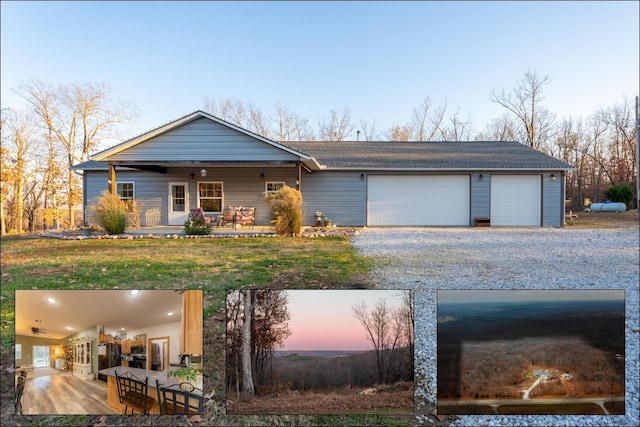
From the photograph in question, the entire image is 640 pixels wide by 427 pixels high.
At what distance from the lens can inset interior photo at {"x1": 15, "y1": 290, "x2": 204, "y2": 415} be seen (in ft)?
6.16

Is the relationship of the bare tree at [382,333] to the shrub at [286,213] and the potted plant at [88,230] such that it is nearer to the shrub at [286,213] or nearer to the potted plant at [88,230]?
the shrub at [286,213]

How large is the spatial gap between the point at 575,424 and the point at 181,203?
1223 centimetres

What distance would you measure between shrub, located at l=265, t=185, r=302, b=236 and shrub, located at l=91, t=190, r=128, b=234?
12.6 ft

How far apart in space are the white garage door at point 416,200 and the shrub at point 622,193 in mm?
4280

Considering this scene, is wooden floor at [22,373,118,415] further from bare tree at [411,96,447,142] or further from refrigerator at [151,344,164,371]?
bare tree at [411,96,447,142]

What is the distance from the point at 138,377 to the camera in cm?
188

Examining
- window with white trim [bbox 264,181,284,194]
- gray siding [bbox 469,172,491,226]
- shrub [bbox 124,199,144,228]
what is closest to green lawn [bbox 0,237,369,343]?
shrub [bbox 124,199,144,228]

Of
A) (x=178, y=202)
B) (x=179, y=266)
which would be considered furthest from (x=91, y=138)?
(x=179, y=266)

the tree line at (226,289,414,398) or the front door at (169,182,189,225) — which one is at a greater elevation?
the front door at (169,182,189,225)

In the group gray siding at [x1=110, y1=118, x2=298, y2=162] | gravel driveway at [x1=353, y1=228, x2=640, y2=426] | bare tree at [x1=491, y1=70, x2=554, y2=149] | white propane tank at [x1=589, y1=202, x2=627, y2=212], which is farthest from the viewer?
bare tree at [x1=491, y1=70, x2=554, y2=149]

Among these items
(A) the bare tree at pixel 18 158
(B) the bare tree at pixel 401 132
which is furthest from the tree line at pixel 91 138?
(B) the bare tree at pixel 401 132

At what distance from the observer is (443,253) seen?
623 cm

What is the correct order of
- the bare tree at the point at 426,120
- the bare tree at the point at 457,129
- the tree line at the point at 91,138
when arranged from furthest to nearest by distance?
the bare tree at the point at 457,129 → the bare tree at the point at 426,120 → the tree line at the point at 91,138

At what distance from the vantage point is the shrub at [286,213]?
8953 millimetres
